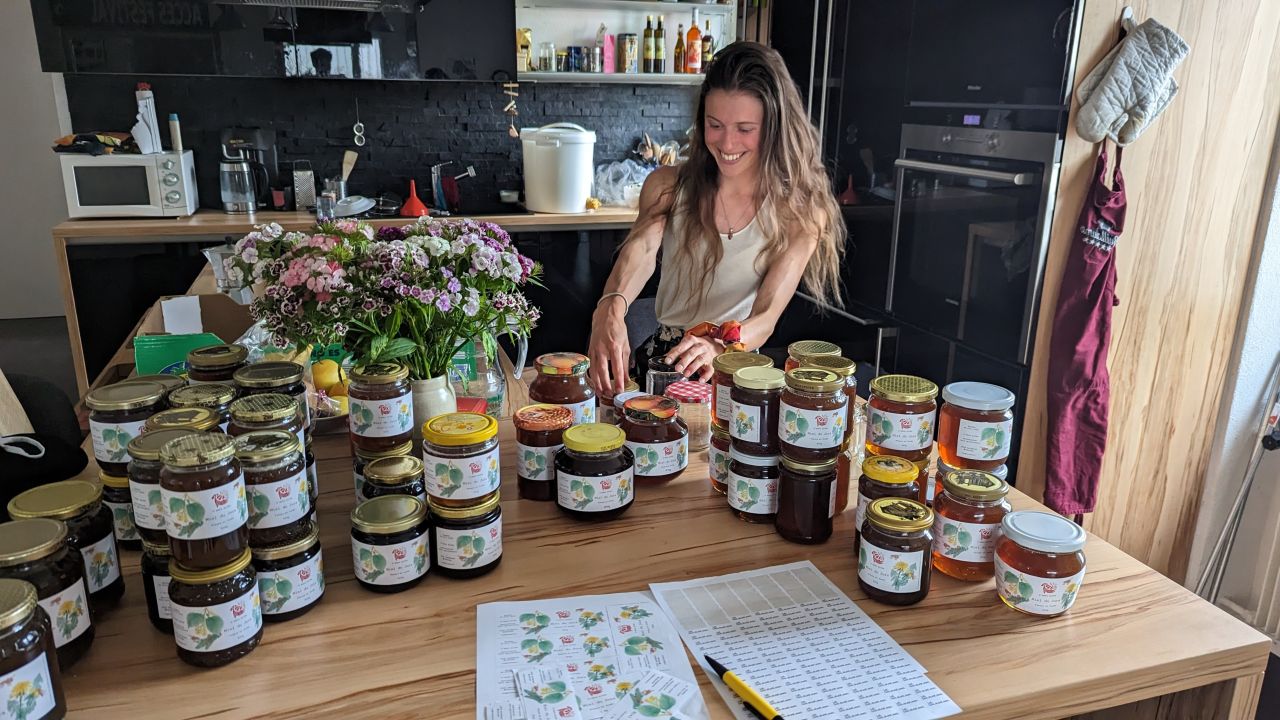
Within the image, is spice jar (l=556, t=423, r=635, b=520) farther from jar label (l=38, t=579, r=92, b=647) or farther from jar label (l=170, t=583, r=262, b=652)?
jar label (l=38, t=579, r=92, b=647)

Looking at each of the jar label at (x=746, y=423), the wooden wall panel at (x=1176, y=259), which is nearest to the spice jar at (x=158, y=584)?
the jar label at (x=746, y=423)

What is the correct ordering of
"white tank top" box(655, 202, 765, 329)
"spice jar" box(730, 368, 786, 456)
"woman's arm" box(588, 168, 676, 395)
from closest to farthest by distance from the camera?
1. "spice jar" box(730, 368, 786, 456)
2. "woman's arm" box(588, 168, 676, 395)
3. "white tank top" box(655, 202, 765, 329)

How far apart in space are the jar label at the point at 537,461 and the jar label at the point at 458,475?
218mm

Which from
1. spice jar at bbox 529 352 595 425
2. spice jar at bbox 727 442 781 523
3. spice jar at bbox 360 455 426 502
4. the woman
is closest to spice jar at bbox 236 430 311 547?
spice jar at bbox 360 455 426 502

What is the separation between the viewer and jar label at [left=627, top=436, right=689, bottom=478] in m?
1.39

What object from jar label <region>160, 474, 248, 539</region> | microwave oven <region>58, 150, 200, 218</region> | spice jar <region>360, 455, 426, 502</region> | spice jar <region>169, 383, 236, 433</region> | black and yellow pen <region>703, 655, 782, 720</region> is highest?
microwave oven <region>58, 150, 200, 218</region>

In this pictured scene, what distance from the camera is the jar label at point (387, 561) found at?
3.52ft

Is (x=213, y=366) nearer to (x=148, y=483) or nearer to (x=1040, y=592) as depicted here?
(x=148, y=483)

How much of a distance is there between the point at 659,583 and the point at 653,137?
3.72 meters

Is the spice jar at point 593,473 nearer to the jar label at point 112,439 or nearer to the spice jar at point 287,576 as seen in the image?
the spice jar at point 287,576

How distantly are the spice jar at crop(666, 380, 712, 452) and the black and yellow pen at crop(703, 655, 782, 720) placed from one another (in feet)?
2.14

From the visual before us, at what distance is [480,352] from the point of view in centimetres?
187

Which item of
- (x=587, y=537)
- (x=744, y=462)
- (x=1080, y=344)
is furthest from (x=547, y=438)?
(x=1080, y=344)

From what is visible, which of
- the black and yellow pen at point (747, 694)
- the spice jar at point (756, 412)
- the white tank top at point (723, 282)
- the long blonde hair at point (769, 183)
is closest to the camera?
the black and yellow pen at point (747, 694)
